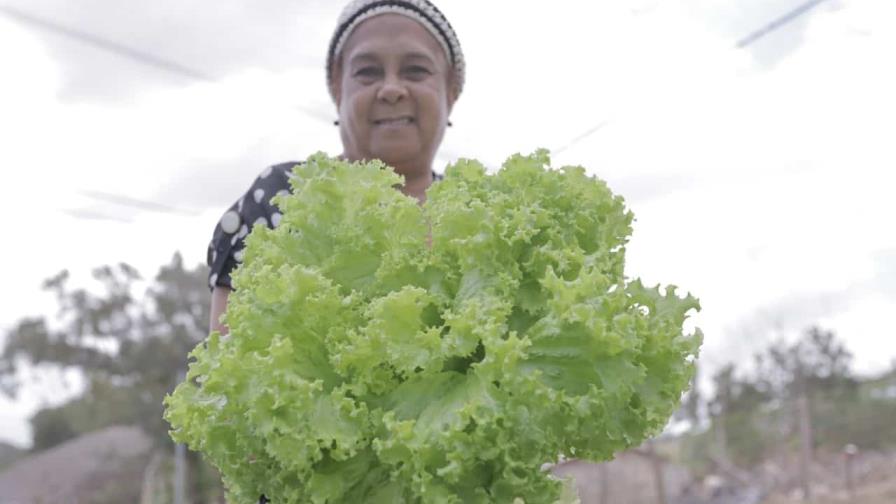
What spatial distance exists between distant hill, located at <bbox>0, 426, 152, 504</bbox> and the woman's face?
28836 millimetres

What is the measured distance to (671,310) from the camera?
158cm

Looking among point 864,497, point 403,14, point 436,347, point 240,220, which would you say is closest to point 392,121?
point 403,14

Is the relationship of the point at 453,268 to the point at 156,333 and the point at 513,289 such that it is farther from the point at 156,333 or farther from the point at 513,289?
the point at 156,333

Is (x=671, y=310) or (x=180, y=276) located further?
(x=180, y=276)

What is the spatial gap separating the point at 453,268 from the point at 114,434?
3217 centimetres

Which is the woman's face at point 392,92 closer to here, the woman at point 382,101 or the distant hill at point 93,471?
the woman at point 382,101

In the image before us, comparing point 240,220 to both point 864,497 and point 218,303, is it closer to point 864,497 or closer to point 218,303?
point 218,303

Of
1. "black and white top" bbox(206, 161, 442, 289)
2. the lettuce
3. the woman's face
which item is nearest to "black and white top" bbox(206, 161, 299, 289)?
"black and white top" bbox(206, 161, 442, 289)

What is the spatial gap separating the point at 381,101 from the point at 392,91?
5 cm

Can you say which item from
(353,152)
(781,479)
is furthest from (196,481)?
(353,152)

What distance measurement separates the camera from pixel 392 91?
213cm

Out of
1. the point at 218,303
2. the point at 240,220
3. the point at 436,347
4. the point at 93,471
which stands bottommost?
the point at 436,347

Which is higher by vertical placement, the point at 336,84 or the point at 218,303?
the point at 336,84

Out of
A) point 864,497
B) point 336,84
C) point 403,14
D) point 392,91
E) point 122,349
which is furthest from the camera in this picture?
point 122,349
